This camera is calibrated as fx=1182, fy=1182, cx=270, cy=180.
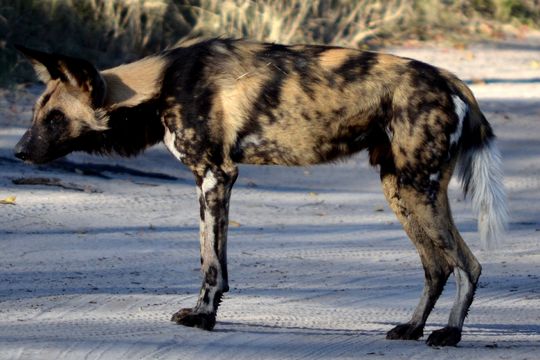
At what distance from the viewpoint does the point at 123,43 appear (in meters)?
11.2

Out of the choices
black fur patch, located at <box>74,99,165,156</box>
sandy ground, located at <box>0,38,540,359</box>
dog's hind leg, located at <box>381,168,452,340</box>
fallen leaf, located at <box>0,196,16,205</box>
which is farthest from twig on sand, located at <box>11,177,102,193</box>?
dog's hind leg, located at <box>381,168,452,340</box>

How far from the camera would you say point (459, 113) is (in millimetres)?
4738

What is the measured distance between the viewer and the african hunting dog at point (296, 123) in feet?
15.5

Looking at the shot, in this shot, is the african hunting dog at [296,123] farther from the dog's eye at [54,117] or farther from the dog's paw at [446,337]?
the dog's paw at [446,337]

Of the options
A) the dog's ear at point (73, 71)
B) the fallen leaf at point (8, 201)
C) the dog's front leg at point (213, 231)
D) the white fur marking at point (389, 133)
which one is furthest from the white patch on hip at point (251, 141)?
the fallen leaf at point (8, 201)

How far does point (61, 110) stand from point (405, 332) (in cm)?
173

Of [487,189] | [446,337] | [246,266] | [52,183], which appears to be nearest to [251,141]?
Answer: [487,189]

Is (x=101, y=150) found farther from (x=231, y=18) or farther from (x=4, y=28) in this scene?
(x=231, y=18)

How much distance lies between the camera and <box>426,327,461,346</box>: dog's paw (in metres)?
4.55

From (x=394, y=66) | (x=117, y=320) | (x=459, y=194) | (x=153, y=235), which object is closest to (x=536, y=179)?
(x=459, y=194)

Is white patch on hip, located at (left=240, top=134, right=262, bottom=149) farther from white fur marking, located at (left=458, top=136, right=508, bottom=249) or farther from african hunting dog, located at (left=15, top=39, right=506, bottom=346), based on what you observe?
white fur marking, located at (left=458, top=136, right=508, bottom=249)

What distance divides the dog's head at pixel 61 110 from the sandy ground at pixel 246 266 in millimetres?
660

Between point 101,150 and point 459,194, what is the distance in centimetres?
420

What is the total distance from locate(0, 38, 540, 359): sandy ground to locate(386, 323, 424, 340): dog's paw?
7 cm
